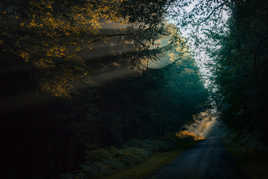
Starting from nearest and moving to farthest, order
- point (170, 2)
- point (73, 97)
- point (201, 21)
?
point (170, 2) < point (201, 21) < point (73, 97)

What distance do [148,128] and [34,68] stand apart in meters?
23.3

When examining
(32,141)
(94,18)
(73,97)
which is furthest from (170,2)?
(32,141)

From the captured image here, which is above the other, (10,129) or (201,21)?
(201,21)

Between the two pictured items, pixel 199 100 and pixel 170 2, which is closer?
pixel 170 2

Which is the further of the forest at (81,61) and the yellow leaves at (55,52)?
the yellow leaves at (55,52)

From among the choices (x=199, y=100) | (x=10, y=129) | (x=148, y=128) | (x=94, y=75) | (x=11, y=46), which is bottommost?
(x=148, y=128)

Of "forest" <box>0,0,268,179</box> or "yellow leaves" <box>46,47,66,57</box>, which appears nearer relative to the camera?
"forest" <box>0,0,268,179</box>

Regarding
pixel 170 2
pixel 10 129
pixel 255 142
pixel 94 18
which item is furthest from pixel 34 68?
pixel 255 142

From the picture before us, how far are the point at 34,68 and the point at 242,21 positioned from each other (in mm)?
9801

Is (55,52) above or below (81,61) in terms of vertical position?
above

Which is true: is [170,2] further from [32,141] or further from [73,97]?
[32,141]

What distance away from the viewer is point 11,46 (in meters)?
8.83

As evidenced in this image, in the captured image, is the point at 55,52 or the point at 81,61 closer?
the point at 55,52

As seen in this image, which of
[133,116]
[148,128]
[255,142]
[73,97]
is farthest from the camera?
[148,128]
